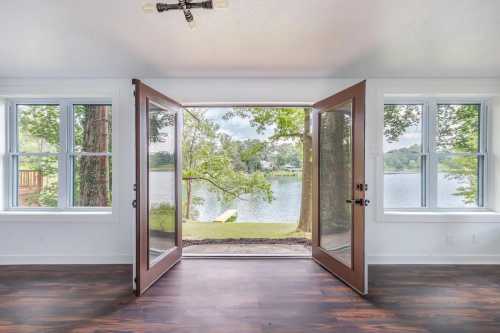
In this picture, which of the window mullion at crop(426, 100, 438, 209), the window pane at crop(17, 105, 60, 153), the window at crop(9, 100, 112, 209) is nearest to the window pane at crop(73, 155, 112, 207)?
the window at crop(9, 100, 112, 209)

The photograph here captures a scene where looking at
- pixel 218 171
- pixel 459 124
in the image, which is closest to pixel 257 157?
pixel 218 171

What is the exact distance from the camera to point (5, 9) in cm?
262

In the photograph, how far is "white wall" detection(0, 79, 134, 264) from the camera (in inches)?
141

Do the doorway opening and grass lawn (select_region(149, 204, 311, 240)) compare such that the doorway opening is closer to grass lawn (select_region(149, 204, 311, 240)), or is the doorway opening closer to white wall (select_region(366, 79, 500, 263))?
grass lawn (select_region(149, 204, 311, 240))

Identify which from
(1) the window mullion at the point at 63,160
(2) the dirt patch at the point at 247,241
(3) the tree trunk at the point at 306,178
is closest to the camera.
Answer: (1) the window mullion at the point at 63,160

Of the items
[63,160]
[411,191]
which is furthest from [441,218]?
[63,160]

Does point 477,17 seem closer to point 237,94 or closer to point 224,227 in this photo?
point 237,94

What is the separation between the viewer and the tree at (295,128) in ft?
18.1

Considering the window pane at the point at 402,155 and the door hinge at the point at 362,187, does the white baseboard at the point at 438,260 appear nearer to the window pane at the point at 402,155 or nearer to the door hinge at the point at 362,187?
the window pane at the point at 402,155

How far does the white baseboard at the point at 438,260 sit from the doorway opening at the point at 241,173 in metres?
2.38

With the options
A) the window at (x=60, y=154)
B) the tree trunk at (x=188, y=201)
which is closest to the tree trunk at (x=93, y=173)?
the window at (x=60, y=154)

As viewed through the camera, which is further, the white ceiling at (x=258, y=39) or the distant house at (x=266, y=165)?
the distant house at (x=266, y=165)

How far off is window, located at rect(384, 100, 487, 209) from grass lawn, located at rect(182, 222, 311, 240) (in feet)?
7.70

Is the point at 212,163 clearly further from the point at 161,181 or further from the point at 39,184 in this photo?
the point at 39,184
